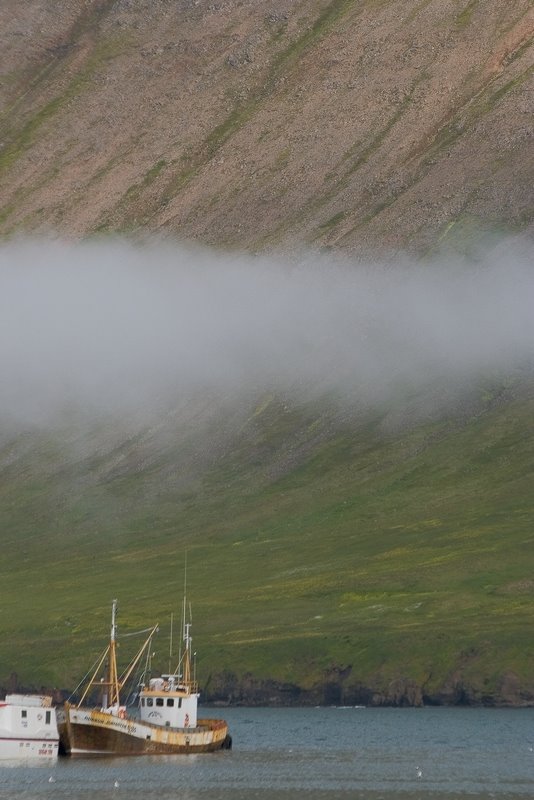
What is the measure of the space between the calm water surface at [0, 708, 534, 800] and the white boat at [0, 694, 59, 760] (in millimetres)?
2105

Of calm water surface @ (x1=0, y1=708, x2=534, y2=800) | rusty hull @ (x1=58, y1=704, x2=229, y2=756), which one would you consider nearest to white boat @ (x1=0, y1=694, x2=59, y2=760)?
calm water surface @ (x1=0, y1=708, x2=534, y2=800)

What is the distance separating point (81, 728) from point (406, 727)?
55420 millimetres

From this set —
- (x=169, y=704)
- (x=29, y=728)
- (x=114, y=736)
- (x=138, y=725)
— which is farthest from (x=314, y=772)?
(x=29, y=728)

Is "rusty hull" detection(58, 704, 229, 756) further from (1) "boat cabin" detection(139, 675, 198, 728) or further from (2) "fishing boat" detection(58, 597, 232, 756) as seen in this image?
(1) "boat cabin" detection(139, 675, 198, 728)

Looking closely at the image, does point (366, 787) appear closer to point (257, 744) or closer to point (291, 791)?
point (291, 791)

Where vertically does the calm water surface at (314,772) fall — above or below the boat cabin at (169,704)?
below

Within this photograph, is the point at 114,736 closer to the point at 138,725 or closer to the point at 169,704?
the point at 138,725

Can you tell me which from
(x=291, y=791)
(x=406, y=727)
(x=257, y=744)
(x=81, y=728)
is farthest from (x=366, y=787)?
(x=406, y=727)

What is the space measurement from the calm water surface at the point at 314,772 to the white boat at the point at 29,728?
2105 millimetres

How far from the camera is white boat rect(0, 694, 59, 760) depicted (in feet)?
488

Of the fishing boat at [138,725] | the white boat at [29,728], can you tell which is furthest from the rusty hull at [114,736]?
the white boat at [29,728]

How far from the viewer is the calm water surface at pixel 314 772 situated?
436 ft

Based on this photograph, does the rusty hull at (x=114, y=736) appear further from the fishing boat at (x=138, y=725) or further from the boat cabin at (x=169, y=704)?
the boat cabin at (x=169, y=704)

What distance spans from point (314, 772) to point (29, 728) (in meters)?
26.4
